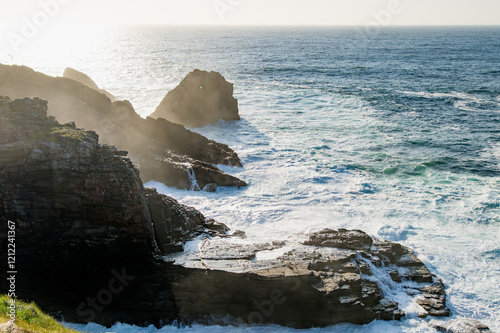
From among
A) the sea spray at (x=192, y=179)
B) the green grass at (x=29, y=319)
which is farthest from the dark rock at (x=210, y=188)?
the green grass at (x=29, y=319)

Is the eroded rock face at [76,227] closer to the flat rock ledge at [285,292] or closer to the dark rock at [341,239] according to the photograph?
the flat rock ledge at [285,292]

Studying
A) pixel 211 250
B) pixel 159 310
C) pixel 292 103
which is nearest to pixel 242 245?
pixel 211 250

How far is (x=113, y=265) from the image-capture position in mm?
17562

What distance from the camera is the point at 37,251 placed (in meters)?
Answer: 17.1

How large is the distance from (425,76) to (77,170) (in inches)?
3129

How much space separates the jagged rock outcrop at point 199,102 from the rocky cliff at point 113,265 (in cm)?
2957

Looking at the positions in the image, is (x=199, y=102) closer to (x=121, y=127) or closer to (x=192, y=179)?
(x=121, y=127)

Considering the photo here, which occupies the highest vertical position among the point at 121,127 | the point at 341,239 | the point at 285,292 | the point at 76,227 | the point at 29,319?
the point at 121,127

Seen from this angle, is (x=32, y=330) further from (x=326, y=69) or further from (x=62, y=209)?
(x=326, y=69)

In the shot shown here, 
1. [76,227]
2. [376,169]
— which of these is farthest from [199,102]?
[76,227]

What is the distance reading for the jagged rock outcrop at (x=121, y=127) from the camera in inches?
1209

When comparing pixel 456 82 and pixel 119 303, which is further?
pixel 456 82

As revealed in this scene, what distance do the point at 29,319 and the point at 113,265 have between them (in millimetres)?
4574

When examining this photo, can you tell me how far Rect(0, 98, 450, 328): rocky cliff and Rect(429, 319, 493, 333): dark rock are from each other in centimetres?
57
